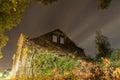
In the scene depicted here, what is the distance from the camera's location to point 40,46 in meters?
28.9

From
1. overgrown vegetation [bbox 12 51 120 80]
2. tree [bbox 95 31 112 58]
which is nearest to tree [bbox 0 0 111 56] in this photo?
overgrown vegetation [bbox 12 51 120 80]

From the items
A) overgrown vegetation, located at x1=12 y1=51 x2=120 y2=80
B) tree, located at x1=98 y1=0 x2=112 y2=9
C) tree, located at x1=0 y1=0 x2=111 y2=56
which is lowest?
overgrown vegetation, located at x1=12 y1=51 x2=120 y2=80

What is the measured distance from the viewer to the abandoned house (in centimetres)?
2414

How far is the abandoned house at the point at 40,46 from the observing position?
24.1 m

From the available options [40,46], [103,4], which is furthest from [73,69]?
[40,46]

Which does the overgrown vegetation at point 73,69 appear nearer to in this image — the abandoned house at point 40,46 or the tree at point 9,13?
the abandoned house at point 40,46

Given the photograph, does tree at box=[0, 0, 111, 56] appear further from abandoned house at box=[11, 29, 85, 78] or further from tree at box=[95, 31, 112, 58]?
tree at box=[95, 31, 112, 58]

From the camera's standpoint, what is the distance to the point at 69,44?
39.9m

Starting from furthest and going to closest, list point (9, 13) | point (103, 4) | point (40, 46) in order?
1. point (40, 46)
2. point (103, 4)
3. point (9, 13)

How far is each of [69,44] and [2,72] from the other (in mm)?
11739

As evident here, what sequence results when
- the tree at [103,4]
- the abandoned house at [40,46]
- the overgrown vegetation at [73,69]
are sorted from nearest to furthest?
the overgrown vegetation at [73,69], the tree at [103,4], the abandoned house at [40,46]

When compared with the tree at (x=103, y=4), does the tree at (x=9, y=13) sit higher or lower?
lower

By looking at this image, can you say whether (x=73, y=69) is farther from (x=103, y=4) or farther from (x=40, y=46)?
(x=40, y=46)

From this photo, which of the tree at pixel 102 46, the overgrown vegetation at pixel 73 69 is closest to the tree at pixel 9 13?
the overgrown vegetation at pixel 73 69
